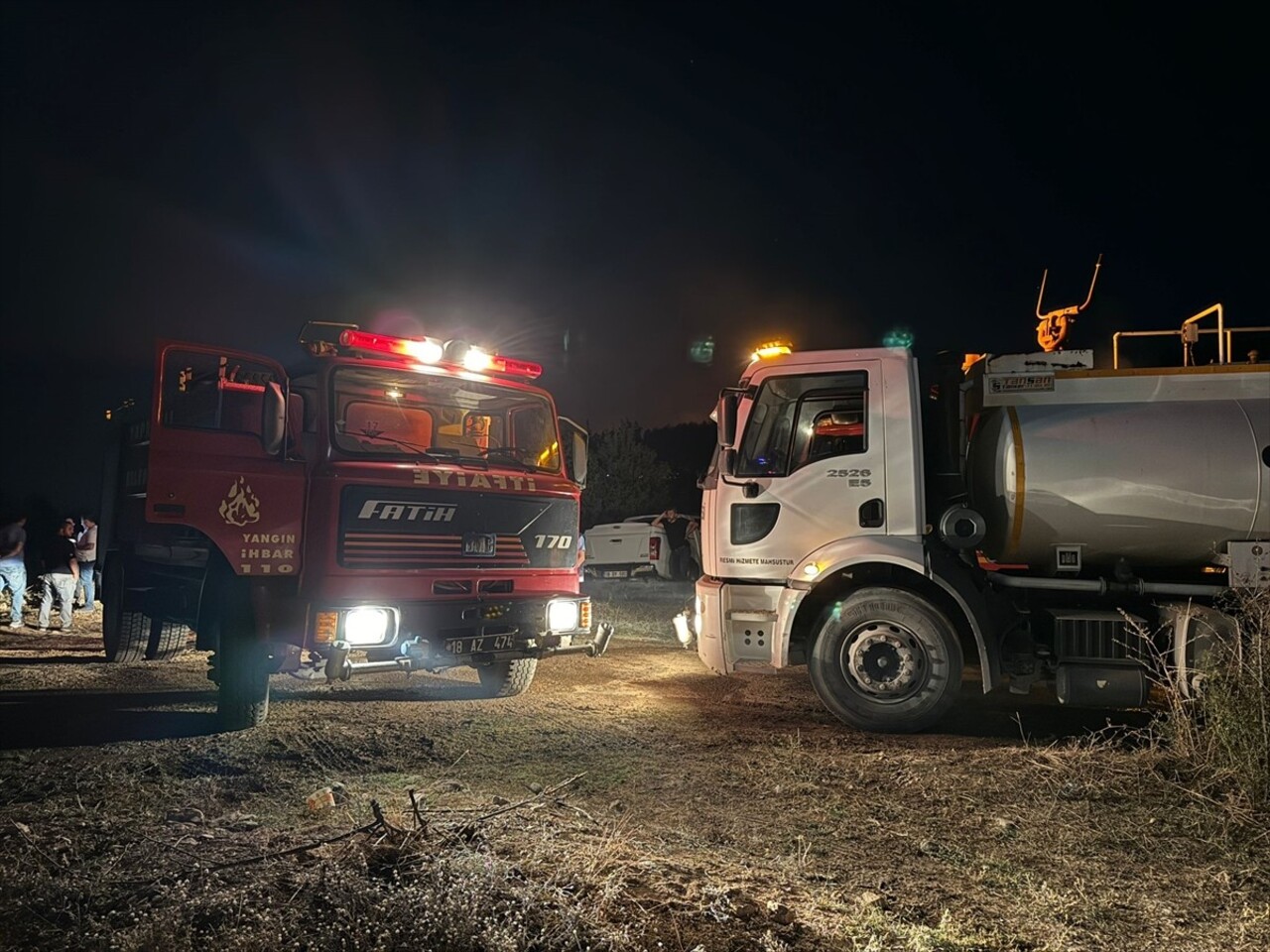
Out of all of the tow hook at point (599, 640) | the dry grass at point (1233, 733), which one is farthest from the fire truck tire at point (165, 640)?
the dry grass at point (1233, 733)

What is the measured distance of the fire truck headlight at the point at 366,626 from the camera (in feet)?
19.4

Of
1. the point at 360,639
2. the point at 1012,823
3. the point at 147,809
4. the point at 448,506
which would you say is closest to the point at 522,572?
the point at 448,506

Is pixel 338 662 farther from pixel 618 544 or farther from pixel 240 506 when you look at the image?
pixel 618 544

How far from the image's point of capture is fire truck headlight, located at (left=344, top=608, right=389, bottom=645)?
592 cm

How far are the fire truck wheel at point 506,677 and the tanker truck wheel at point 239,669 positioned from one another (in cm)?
206

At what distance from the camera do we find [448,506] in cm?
658

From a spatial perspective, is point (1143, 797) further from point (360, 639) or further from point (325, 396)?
point (325, 396)

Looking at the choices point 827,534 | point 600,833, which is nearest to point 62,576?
point 827,534

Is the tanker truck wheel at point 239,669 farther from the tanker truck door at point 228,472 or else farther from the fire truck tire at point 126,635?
the fire truck tire at point 126,635

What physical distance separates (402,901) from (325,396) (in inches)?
160

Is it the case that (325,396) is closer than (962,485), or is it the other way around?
(325,396)

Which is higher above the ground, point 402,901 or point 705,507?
point 705,507

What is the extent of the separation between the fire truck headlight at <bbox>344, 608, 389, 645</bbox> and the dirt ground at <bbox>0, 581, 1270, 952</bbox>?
73 cm

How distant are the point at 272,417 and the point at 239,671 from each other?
1800 mm
